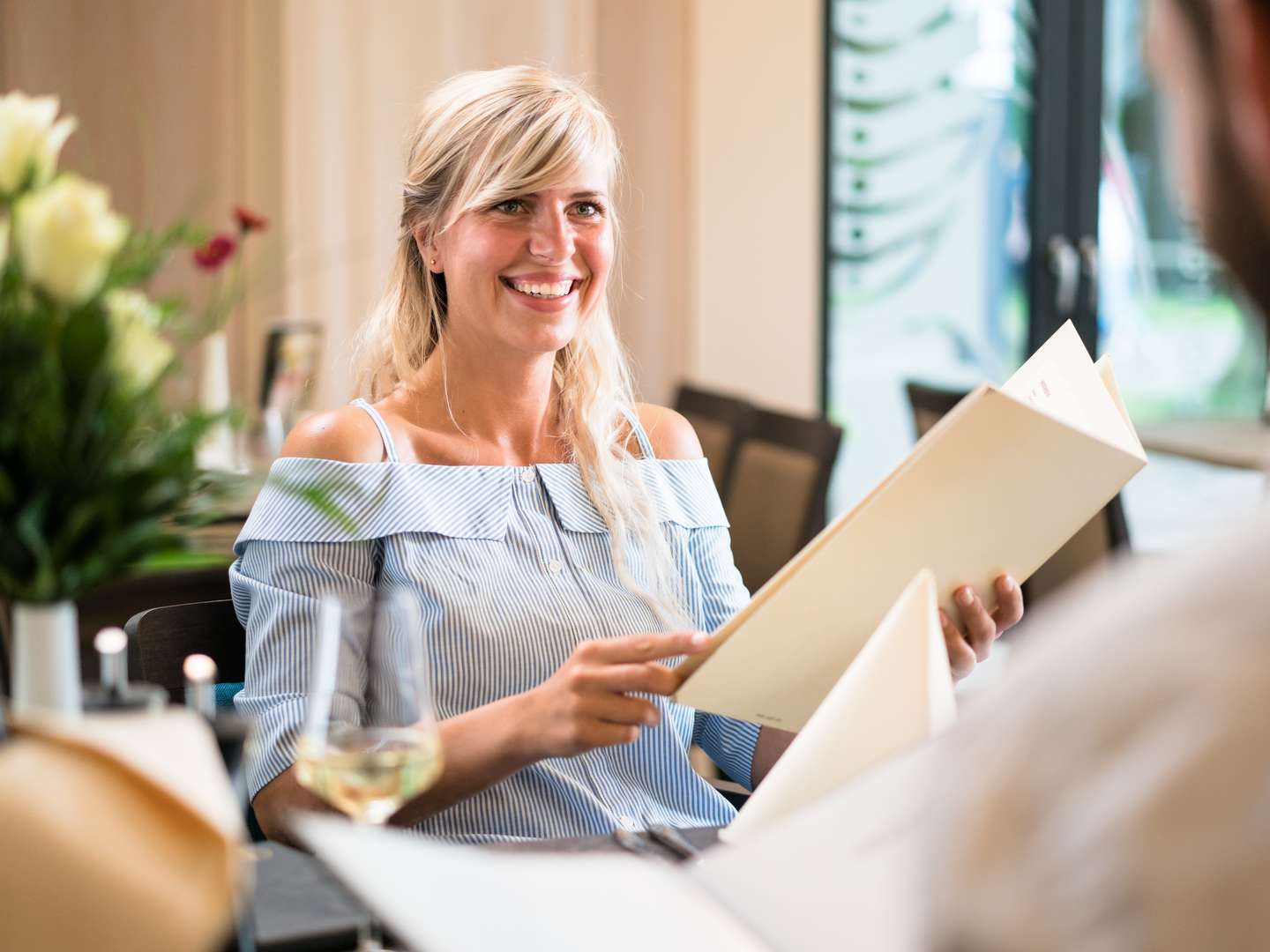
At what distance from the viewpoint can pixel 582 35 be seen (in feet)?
15.2

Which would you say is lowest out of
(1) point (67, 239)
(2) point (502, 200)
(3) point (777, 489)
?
(3) point (777, 489)

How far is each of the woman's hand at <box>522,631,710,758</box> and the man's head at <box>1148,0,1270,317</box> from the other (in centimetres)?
82

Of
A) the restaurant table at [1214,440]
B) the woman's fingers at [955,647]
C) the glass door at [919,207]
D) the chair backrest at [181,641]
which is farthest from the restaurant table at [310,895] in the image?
the glass door at [919,207]

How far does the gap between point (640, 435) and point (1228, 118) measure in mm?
1500

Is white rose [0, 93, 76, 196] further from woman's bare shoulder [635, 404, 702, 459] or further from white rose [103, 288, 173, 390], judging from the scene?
woman's bare shoulder [635, 404, 702, 459]

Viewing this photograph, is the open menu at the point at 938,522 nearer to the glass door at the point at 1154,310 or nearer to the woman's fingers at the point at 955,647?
the woman's fingers at the point at 955,647

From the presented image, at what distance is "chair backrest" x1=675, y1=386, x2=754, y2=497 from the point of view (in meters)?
3.62

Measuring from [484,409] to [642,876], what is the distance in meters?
0.95

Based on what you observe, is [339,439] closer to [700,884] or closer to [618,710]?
[618,710]

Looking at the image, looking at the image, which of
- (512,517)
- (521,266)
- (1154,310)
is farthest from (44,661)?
(1154,310)

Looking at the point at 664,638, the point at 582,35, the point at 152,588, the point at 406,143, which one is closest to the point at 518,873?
the point at 664,638

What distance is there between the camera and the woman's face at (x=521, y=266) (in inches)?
70.1

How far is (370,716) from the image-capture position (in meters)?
1.05

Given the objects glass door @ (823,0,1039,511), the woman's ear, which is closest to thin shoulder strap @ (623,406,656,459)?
the woman's ear
